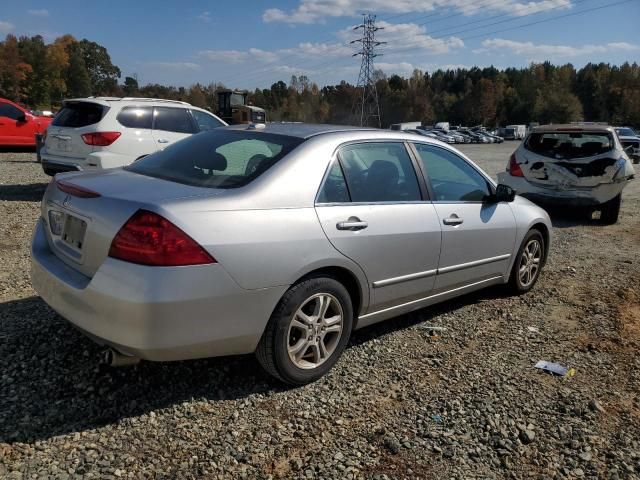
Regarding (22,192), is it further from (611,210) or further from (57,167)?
(611,210)

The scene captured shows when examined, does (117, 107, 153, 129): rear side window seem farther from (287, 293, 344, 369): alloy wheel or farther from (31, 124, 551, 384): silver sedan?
(287, 293, 344, 369): alloy wheel

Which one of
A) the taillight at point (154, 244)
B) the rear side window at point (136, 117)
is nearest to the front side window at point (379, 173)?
the taillight at point (154, 244)

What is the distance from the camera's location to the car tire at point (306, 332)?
303cm

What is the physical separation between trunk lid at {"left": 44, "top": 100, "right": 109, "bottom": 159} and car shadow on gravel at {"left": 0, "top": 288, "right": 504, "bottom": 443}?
16.7 feet

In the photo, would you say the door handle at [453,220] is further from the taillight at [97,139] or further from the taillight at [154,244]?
the taillight at [97,139]

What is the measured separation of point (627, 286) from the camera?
5.66 metres

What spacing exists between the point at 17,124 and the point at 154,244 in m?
15.6

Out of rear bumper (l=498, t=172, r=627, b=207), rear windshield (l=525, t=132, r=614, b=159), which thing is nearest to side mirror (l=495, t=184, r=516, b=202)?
rear bumper (l=498, t=172, r=627, b=207)

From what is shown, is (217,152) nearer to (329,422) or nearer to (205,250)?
(205,250)

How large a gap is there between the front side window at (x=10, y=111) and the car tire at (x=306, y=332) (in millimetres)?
15236

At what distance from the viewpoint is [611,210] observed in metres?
9.23

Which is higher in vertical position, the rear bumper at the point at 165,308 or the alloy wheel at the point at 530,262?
the rear bumper at the point at 165,308

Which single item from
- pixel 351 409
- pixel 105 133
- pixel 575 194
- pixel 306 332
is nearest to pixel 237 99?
pixel 105 133

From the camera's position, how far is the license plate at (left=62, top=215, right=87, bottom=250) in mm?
2906
